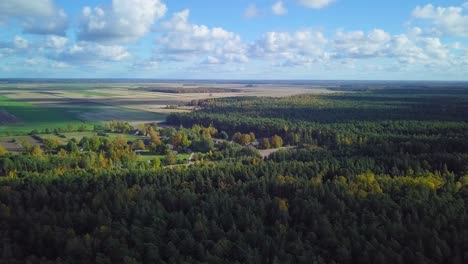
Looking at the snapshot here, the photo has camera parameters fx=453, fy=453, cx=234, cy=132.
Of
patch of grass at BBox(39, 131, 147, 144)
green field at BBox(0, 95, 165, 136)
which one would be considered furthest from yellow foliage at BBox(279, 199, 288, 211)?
green field at BBox(0, 95, 165, 136)

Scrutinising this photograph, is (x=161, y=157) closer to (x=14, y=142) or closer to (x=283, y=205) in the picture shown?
(x=14, y=142)

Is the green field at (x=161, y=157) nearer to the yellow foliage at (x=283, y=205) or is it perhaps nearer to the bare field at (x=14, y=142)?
the bare field at (x=14, y=142)

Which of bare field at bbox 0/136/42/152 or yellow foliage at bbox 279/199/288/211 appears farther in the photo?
bare field at bbox 0/136/42/152

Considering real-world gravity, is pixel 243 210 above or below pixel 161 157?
above

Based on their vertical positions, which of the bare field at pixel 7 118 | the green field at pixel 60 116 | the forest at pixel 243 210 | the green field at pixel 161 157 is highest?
the forest at pixel 243 210

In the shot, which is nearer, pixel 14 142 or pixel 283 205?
pixel 283 205

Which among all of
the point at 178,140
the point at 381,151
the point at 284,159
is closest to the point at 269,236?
the point at 284,159

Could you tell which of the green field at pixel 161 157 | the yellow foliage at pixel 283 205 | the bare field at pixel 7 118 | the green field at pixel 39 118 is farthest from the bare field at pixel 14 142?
the yellow foliage at pixel 283 205

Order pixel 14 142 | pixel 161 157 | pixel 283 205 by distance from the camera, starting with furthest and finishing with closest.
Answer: pixel 14 142
pixel 161 157
pixel 283 205

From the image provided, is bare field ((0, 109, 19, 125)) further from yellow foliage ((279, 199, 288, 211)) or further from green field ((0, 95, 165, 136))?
yellow foliage ((279, 199, 288, 211))

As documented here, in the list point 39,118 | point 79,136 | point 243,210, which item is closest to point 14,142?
point 79,136

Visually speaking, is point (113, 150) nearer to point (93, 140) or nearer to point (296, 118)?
point (93, 140)
